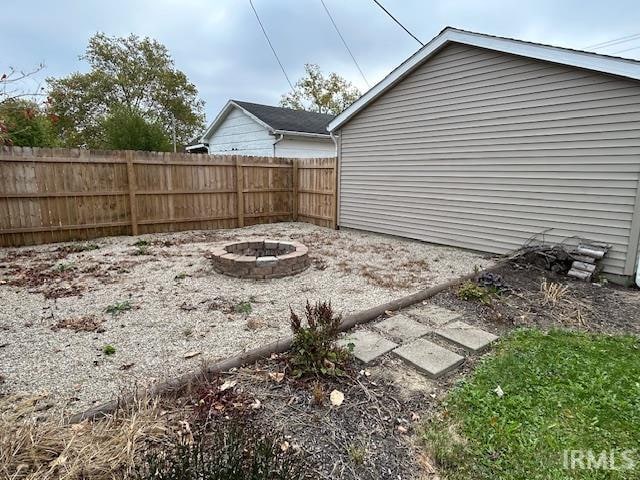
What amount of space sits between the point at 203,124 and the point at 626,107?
82.7 ft

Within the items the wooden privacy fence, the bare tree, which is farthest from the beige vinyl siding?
the bare tree

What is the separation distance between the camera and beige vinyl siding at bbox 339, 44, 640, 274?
4758 mm

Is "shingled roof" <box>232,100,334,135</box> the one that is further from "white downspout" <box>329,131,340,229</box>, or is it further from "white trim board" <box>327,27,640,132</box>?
"white trim board" <box>327,27,640,132</box>

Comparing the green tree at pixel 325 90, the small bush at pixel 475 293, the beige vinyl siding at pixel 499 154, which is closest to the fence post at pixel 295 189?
the beige vinyl siding at pixel 499 154

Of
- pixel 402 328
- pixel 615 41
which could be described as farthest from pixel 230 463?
pixel 615 41

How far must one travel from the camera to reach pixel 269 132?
1247cm

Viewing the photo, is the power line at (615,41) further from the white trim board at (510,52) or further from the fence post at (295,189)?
the fence post at (295,189)

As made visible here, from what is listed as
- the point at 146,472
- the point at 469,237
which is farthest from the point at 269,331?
the point at 469,237

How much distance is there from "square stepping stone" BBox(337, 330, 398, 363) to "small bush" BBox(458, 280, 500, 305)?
1.49 m

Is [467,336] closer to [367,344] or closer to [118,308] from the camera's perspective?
[367,344]

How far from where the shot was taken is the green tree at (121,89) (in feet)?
66.7

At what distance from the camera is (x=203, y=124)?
2534 centimetres

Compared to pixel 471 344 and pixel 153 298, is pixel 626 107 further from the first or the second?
Result: pixel 153 298

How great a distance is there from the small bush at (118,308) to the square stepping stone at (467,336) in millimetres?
3181
